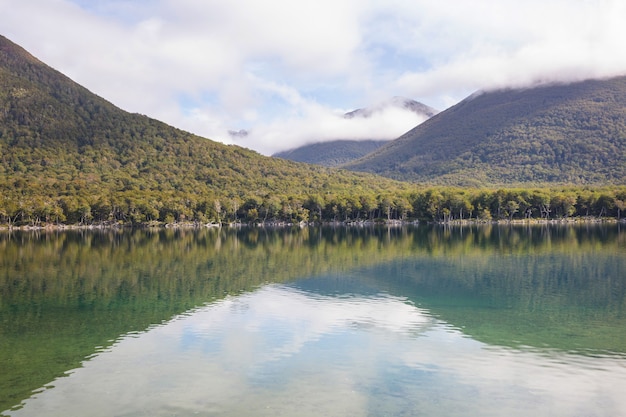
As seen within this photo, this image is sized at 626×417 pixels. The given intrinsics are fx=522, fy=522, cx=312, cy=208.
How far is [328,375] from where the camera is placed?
1897 centimetres

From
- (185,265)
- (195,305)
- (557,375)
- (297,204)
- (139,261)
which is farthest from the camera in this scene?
(297,204)

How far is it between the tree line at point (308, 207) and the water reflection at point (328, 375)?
412ft

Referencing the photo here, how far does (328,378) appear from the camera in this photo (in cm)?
1866

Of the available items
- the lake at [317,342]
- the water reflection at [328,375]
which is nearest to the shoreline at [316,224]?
the lake at [317,342]

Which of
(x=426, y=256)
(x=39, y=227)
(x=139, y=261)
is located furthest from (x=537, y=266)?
(x=39, y=227)

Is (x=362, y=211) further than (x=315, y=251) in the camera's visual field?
Yes

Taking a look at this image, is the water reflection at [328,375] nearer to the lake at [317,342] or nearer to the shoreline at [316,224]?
the lake at [317,342]

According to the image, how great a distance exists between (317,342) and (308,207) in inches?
5635

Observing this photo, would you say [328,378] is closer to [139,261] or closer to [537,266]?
[537,266]

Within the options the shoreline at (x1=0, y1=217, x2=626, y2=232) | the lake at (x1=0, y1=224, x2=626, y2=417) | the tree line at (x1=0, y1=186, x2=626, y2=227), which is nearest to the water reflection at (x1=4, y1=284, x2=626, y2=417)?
the lake at (x1=0, y1=224, x2=626, y2=417)

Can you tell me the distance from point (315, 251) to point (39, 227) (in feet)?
329

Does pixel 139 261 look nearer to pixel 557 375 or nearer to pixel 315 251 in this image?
pixel 315 251

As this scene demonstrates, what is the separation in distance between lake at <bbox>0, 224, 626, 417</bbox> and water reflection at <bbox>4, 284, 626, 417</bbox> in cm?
7

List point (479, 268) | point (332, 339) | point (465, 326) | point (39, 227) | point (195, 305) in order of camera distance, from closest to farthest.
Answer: point (332, 339) → point (465, 326) → point (195, 305) → point (479, 268) → point (39, 227)
